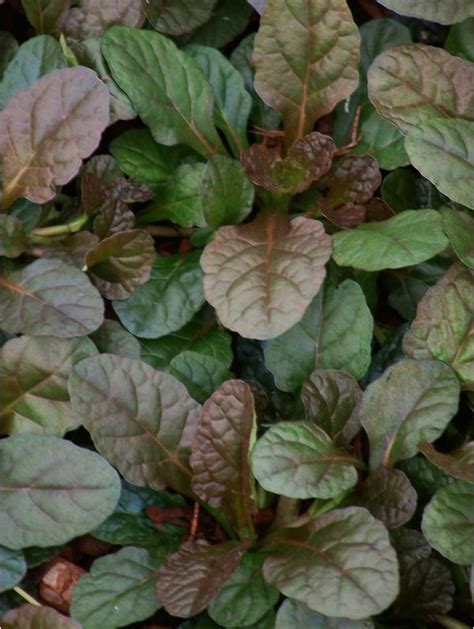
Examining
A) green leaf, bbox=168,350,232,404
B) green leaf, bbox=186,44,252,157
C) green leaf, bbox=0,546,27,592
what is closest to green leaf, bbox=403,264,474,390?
green leaf, bbox=168,350,232,404

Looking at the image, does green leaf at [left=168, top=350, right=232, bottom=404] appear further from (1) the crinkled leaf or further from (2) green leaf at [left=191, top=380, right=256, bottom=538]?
(1) the crinkled leaf

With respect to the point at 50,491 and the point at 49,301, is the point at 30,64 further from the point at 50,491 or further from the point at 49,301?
the point at 50,491

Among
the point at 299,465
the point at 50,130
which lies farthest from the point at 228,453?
the point at 50,130

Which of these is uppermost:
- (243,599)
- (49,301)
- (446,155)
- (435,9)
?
(435,9)

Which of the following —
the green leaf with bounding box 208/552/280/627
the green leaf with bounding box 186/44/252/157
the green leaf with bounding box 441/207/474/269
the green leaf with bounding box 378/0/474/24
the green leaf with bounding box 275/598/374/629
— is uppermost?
the green leaf with bounding box 378/0/474/24

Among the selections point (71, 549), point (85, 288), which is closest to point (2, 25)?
point (85, 288)

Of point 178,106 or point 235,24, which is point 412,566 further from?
point 235,24

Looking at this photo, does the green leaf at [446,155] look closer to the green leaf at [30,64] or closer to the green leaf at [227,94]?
the green leaf at [227,94]
